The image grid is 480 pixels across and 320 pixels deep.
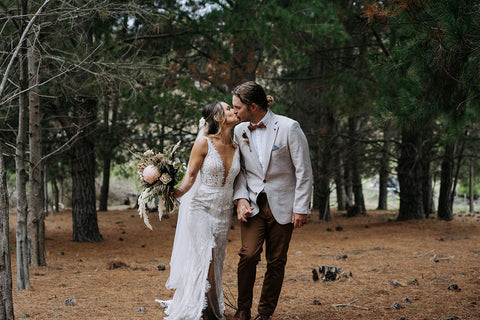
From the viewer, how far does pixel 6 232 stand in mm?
3676

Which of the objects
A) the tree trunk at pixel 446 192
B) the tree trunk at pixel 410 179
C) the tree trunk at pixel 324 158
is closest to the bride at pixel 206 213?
the tree trunk at pixel 324 158

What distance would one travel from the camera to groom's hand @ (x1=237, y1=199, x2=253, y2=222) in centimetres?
413

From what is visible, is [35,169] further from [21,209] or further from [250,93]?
[250,93]

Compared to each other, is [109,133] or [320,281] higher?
[109,133]

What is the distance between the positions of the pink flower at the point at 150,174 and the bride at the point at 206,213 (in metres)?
0.24

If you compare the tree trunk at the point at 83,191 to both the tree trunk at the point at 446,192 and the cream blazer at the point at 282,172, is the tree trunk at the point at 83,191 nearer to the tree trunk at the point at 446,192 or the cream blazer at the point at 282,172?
the cream blazer at the point at 282,172

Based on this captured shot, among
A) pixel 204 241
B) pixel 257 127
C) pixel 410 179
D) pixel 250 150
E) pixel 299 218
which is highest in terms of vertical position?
pixel 257 127

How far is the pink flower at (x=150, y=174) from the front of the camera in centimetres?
421

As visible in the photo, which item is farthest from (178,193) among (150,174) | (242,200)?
(242,200)

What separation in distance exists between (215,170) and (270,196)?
54 centimetres

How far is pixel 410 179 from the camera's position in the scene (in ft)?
44.3

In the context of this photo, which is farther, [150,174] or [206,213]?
[206,213]

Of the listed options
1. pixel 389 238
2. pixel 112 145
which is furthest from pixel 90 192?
pixel 389 238

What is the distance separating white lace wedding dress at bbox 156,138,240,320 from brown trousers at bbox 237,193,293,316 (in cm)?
30
